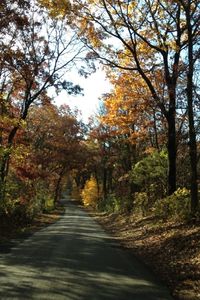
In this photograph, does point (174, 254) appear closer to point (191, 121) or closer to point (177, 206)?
point (191, 121)

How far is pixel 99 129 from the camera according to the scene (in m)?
54.9

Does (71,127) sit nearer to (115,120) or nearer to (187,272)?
(115,120)

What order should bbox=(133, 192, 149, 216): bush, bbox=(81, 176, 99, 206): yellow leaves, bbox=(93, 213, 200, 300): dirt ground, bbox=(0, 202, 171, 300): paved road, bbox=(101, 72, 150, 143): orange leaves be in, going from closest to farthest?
bbox=(0, 202, 171, 300): paved road
bbox=(93, 213, 200, 300): dirt ground
bbox=(101, 72, 150, 143): orange leaves
bbox=(133, 192, 149, 216): bush
bbox=(81, 176, 99, 206): yellow leaves

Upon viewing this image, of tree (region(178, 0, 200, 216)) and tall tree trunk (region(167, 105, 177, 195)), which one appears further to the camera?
tall tree trunk (region(167, 105, 177, 195))

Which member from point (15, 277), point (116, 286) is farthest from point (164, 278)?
point (15, 277)

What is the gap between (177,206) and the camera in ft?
66.2

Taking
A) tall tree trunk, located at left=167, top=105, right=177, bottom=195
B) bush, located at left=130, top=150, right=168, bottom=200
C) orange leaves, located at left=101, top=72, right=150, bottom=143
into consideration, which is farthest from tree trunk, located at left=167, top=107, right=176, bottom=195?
bush, located at left=130, top=150, right=168, bottom=200

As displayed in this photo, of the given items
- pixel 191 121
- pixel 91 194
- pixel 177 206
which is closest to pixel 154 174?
pixel 177 206

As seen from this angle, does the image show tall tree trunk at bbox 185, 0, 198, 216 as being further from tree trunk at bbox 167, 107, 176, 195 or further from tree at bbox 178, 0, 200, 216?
tree trunk at bbox 167, 107, 176, 195

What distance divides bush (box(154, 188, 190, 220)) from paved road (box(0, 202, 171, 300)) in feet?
12.9

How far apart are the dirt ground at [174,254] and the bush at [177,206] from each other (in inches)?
21.3

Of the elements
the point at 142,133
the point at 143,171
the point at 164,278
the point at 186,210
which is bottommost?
the point at 164,278

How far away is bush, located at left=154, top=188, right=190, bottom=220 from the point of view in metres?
19.2

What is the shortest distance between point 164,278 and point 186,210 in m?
8.14
